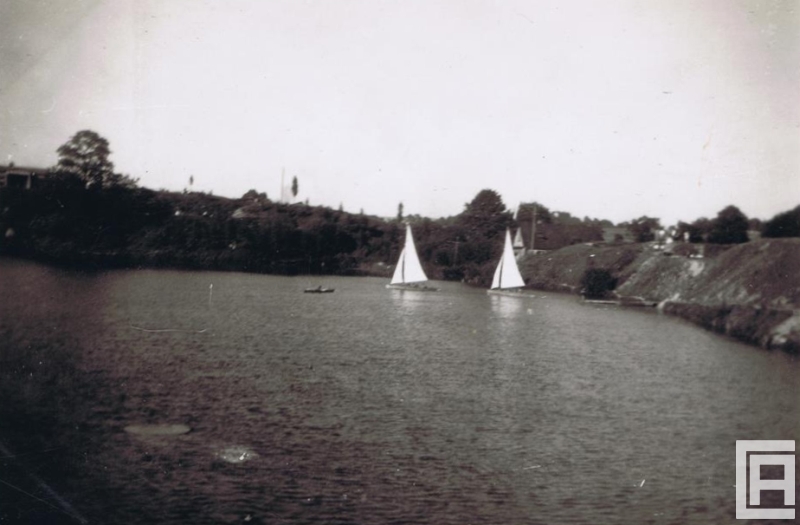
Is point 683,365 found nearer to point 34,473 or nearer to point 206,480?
point 206,480

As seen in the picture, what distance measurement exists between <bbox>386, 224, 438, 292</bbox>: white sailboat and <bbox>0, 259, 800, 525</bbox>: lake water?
25.6 meters

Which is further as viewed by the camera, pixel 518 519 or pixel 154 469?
pixel 154 469

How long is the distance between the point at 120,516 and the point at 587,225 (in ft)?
265

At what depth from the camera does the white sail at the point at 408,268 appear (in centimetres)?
6419

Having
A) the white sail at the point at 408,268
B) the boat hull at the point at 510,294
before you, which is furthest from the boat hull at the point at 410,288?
the boat hull at the point at 510,294

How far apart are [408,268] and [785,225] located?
40133 millimetres

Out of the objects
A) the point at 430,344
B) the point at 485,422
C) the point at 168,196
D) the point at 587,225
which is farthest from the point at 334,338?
the point at 587,225

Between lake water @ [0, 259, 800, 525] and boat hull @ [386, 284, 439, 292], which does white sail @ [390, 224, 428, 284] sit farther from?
lake water @ [0, 259, 800, 525]

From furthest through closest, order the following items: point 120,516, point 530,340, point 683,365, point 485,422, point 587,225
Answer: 1. point 587,225
2. point 530,340
3. point 683,365
4. point 485,422
5. point 120,516

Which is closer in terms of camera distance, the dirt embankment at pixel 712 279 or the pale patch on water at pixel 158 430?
the pale patch on water at pixel 158 430

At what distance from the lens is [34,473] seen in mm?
14328

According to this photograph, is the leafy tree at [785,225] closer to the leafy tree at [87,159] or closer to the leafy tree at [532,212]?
the leafy tree at [87,159]

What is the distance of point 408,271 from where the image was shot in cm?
6469

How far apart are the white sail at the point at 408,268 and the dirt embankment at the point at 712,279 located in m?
17.4
